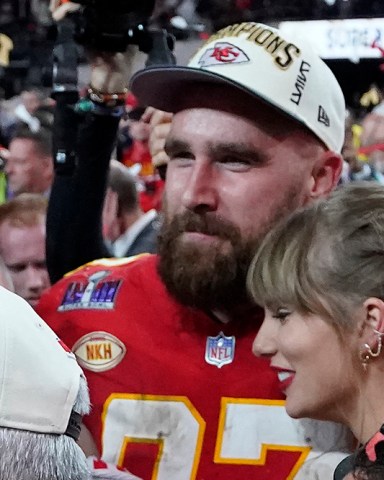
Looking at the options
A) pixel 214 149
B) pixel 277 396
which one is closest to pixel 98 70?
pixel 214 149

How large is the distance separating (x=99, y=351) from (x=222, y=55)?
0.55m

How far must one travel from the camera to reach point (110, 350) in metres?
1.82

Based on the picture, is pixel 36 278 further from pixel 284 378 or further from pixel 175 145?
pixel 284 378

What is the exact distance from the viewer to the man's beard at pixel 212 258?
5.61ft

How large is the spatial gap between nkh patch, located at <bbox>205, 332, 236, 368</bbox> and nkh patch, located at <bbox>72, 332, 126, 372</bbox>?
0.15 metres

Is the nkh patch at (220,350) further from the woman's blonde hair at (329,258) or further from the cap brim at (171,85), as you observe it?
the cap brim at (171,85)

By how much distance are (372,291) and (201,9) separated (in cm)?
902

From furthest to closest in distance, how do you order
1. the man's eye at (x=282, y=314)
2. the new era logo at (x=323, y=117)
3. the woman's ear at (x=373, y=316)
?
the new era logo at (x=323, y=117) → the man's eye at (x=282, y=314) → the woman's ear at (x=373, y=316)

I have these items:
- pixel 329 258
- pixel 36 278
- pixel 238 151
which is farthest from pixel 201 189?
pixel 36 278

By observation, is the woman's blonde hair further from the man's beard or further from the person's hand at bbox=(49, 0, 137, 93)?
the person's hand at bbox=(49, 0, 137, 93)

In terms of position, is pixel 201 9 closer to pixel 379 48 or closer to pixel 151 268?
pixel 379 48

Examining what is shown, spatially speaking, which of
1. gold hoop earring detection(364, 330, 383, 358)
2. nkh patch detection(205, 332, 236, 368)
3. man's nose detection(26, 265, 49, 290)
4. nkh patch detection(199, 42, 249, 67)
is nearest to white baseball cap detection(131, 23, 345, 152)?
nkh patch detection(199, 42, 249, 67)

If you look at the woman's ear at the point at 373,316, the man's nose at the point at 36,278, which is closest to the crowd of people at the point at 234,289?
the woman's ear at the point at 373,316

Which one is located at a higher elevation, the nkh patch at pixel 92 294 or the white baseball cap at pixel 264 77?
the white baseball cap at pixel 264 77
